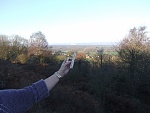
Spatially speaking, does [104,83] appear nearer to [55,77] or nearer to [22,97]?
[55,77]

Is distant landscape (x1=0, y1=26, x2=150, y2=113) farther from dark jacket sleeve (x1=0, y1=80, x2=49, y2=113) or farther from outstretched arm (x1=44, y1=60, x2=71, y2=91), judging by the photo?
dark jacket sleeve (x1=0, y1=80, x2=49, y2=113)

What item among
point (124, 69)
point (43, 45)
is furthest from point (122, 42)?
point (43, 45)

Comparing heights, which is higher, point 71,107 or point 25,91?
point 25,91

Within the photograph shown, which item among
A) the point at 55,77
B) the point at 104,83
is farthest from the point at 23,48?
the point at 55,77

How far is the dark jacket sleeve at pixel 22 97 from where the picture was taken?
132 cm

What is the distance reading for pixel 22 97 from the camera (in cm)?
142

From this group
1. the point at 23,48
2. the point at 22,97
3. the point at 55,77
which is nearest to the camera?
the point at 22,97

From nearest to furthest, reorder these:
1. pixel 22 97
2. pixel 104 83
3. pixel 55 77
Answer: pixel 22 97 → pixel 55 77 → pixel 104 83

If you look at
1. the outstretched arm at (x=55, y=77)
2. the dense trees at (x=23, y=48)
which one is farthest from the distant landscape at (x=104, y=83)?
the dense trees at (x=23, y=48)

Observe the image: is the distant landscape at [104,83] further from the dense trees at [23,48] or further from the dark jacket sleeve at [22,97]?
the dense trees at [23,48]

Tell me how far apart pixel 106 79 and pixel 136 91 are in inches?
168

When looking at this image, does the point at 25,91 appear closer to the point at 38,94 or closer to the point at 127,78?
the point at 38,94

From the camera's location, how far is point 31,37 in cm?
4081

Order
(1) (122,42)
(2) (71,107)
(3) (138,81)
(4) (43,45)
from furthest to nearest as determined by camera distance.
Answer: (4) (43,45) < (1) (122,42) < (3) (138,81) < (2) (71,107)
